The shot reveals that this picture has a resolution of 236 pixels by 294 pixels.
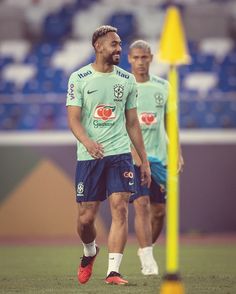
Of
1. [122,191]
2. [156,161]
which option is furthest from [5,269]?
[122,191]

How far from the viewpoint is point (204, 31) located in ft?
79.8

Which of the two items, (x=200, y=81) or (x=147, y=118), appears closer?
(x=147, y=118)

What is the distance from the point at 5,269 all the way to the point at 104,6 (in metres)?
14.9

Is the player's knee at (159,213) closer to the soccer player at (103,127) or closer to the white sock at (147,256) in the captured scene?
the white sock at (147,256)

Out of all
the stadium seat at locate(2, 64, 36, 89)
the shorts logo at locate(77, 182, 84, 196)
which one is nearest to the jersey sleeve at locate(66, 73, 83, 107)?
the shorts logo at locate(77, 182, 84, 196)

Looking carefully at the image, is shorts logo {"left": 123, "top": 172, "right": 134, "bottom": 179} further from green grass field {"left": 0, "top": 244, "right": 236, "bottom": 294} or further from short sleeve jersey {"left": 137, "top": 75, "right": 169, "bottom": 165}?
short sleeve jersey {"left": 137, "top": 75, "right": 169, "bottom": 165}

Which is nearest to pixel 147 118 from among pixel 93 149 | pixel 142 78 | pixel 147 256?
pixel 142 78

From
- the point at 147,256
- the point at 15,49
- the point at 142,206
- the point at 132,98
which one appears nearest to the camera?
the point at 132,98

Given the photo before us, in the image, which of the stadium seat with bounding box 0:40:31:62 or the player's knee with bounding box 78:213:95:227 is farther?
the stadium seat with bounding box 0:40:31:62

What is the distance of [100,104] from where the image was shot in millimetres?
9312

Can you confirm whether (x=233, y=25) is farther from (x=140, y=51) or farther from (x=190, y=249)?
(x=140, y=51)

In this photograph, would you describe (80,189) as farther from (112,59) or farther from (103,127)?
(112,59)

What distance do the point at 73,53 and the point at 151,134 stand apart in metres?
12.3

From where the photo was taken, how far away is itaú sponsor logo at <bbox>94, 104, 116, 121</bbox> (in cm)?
930
